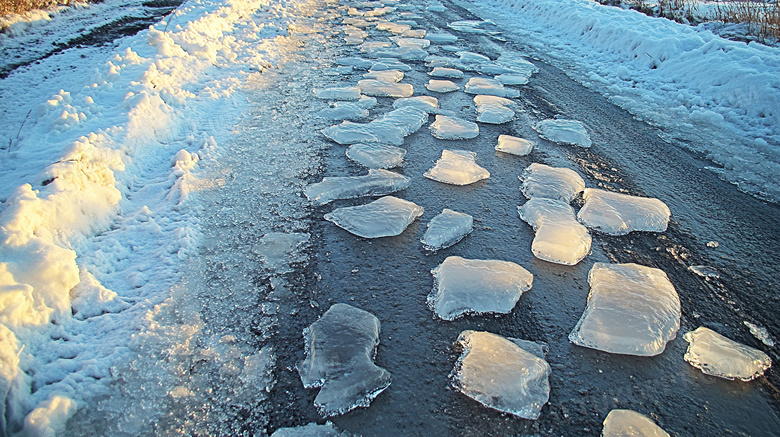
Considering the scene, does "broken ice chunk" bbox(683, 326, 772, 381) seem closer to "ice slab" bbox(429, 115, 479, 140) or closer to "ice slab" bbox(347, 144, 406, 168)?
"ice slab" bbox(347, 144, 406, 168)

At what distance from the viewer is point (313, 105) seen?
349cm

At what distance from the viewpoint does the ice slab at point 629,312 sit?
1.53 metres

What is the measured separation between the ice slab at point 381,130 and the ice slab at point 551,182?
92cm

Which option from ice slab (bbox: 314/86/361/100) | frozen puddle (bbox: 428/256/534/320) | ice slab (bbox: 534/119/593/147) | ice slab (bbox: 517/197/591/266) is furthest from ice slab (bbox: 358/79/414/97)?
frozen puddle (bbox: 428/256/534/320)

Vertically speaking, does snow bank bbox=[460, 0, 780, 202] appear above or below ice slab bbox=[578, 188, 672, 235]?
above

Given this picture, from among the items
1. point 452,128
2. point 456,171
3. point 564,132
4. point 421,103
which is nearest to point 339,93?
point 421,103

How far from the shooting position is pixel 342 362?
1407 millimetres

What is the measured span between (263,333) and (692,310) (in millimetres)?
1672

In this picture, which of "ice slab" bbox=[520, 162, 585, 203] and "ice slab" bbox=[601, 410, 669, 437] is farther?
"ice slab" bbox=[520, 162, 585, 203]

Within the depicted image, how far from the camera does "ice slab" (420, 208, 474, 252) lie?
203 cm

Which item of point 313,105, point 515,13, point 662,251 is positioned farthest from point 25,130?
point 515,13

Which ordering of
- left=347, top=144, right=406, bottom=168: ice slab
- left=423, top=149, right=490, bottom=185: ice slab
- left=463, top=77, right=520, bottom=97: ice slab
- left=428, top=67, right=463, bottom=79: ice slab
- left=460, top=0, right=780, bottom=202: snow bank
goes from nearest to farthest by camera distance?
left=423, top=149, right=490, bottom=185: ice slab, left=347, top=144, right=406, bottom=168: ice slab, left=460, top=0, right=780, bottom=202: snow bank, left=463, top=77, right=520, bottom=97: ice slab, left=428, top=67, right=463, bottom=79: ice slab

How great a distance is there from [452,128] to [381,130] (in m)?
0.54

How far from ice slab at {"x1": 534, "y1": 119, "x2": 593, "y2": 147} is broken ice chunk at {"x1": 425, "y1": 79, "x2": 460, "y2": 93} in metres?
1.02
